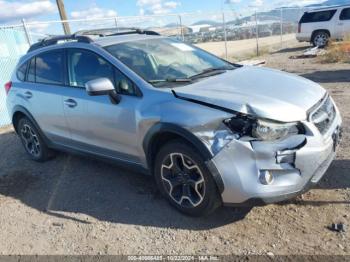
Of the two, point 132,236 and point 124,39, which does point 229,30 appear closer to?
point 124,39

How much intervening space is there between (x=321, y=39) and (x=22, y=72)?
15.6m

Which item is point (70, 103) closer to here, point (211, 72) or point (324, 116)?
point (211, 72)

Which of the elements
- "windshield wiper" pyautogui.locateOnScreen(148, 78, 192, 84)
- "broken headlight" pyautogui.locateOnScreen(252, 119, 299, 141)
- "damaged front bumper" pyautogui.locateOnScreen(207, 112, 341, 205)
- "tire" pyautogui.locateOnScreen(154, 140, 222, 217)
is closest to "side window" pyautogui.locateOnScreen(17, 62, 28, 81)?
"windshield wiper" pyautogui.locateOnScreen(148, 78, 192, 84)

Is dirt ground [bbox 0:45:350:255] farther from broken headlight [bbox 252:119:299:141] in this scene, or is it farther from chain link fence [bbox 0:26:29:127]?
chain link fence [bbox 0:26:29:127]

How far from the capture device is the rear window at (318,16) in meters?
17.5

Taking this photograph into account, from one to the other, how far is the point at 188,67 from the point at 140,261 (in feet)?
7.04

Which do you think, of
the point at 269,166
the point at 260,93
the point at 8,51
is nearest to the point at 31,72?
the point at 260,93

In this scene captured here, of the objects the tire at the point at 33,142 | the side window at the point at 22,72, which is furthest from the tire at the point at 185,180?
the side window at the point at 22,72

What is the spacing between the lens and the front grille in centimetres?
329

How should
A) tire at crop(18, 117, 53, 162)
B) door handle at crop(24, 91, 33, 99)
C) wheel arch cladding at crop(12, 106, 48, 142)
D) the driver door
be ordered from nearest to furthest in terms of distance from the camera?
the driver door < door handle at crop(24, 91, 33, 99) < wheel arch cladding at crop(12, 106, 48, 142) < tire at crop(18, 117, 53, 162)

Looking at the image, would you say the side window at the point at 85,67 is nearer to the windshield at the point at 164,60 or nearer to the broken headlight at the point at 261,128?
the windshield at the point at 164,60

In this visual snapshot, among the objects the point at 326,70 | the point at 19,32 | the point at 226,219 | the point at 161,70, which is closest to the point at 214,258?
the point at 226,219

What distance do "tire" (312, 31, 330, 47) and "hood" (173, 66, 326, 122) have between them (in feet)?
49.5

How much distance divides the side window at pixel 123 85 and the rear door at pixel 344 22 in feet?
52.0
